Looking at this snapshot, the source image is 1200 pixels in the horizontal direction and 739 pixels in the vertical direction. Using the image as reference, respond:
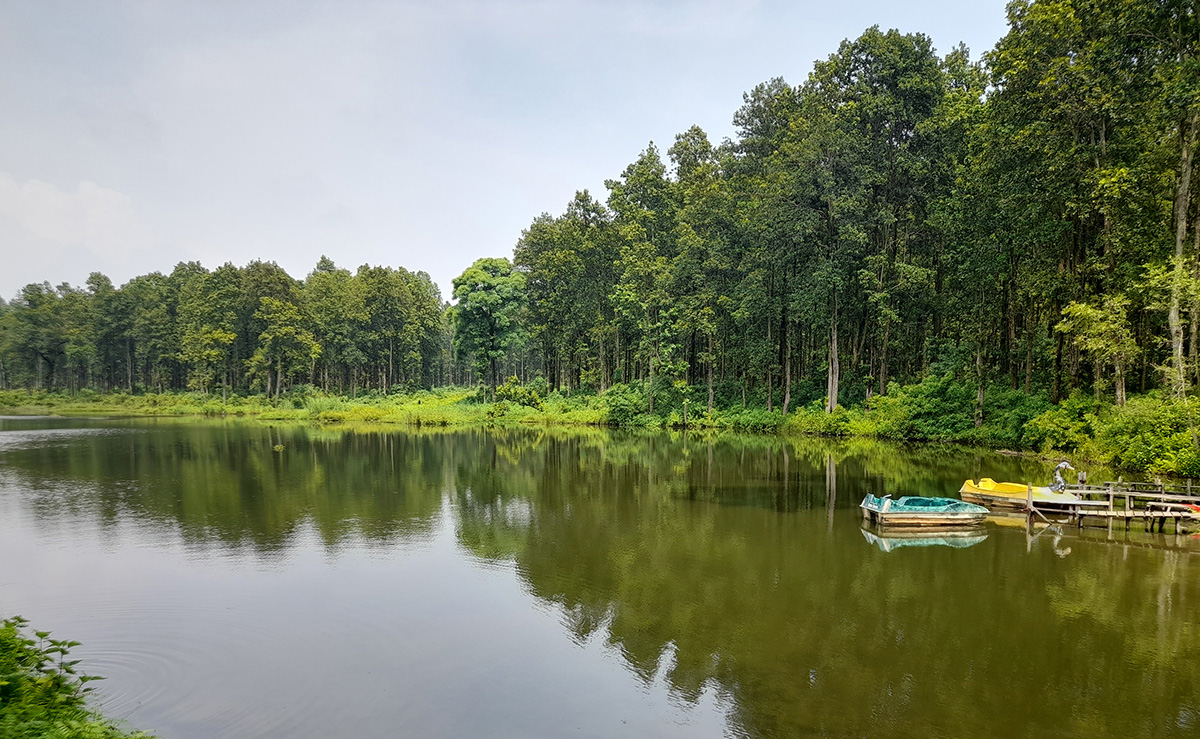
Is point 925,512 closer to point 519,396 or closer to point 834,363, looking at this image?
point 834,363

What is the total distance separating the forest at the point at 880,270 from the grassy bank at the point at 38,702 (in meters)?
25.4

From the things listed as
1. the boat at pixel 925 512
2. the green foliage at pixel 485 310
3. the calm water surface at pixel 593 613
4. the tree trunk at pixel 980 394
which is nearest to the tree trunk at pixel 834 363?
the tree trunk at pixel 980 394

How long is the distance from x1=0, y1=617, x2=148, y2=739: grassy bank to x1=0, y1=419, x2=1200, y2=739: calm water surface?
32.8 inches

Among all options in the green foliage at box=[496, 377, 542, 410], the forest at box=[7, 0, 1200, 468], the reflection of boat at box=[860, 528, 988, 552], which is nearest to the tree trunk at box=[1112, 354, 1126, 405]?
the forest at box=[7, 0, 1200, 468]

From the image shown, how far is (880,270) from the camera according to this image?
37812 millimetres

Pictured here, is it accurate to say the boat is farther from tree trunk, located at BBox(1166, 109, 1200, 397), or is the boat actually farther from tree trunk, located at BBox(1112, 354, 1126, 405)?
tree trunk, located at BBox(1112, 354, 1126, 405)

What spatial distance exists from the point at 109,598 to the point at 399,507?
28.4 ft

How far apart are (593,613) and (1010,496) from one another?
14.1 metres

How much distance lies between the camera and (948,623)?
33.3 feet

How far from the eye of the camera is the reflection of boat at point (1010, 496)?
674 inches

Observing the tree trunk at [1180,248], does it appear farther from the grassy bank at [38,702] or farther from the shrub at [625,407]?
the shrub at [625,407]

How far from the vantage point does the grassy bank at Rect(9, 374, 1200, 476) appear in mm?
19734

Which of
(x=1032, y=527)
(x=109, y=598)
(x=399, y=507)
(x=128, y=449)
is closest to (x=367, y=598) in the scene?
(x=109, y=598)

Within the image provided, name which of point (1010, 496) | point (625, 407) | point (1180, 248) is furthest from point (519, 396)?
point (1180, 248)
